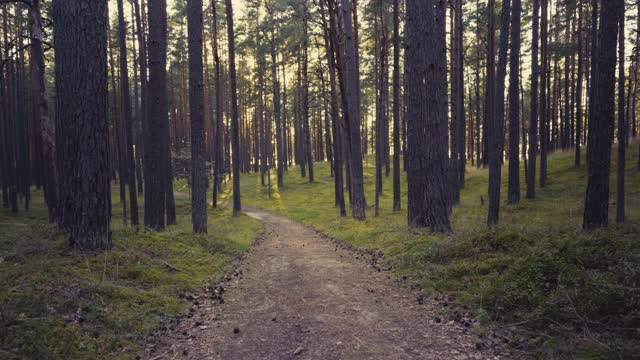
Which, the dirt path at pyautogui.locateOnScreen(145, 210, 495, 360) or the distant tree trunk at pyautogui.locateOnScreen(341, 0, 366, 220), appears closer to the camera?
the dirt path at pyautogui.locateOnScreen(145, 210, 495, 360)

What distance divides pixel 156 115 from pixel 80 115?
781 cm

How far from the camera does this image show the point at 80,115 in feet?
23.5

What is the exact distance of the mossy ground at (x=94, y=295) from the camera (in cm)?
445

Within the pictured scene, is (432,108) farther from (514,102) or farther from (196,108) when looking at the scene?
(514,102)

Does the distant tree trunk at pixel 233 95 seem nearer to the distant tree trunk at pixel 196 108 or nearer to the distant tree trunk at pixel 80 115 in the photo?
the distant tree trunk at pixel 196 108

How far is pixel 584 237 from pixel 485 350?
3.42 metres

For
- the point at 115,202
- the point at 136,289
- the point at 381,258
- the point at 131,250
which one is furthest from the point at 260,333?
the point at 115,202

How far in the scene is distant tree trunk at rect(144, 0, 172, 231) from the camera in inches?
536

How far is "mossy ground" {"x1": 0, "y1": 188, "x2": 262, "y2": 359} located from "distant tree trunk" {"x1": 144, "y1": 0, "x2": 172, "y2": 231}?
5267 mm

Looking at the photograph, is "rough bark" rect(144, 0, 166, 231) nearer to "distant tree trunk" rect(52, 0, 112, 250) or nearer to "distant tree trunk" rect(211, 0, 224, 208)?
"distant tree trunk" rect(52, 0, 112, 250)

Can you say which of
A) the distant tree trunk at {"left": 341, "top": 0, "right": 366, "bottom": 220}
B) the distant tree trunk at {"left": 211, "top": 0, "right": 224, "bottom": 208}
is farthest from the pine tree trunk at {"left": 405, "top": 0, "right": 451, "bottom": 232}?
the distant tree trunk at {"left": 211, "top": 0, "right": 224, "bottom": 208}

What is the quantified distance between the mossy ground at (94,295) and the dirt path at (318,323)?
0.55 metres

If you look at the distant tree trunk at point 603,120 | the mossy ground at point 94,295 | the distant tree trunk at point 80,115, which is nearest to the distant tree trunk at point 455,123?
the distant tree trunk at point 603,120

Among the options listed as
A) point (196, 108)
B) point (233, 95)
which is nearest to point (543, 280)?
point (196, 108)
